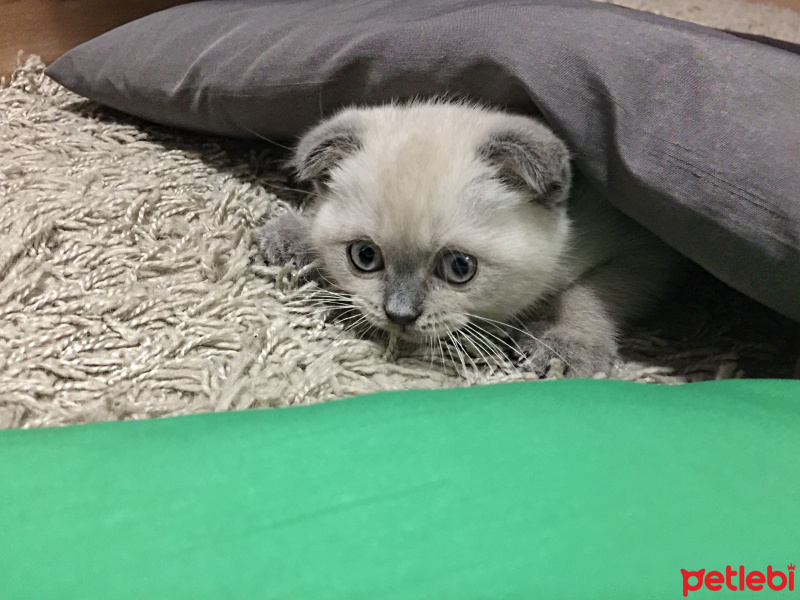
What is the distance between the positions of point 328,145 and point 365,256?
0.79 ft

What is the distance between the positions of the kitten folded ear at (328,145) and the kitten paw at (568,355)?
1.82 ft

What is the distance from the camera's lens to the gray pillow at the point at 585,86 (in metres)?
0.92

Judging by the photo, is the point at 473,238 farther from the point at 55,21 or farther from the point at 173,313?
the point at 55,21

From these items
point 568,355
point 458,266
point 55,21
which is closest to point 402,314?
point 458,266

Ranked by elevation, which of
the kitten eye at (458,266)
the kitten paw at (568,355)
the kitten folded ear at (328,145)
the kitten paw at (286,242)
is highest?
the kitten folded ear at (328,145)

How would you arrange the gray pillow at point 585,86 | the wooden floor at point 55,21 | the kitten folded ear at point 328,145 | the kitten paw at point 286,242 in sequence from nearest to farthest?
the gray pillow at point 585,86, the kitten folded ear at point 328,145, the kitten paw at point 286,242, the wooden floor at point 55,21

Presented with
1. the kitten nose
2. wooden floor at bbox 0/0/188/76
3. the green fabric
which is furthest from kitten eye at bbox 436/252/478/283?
wooden floor at bbox 0/0/188/76

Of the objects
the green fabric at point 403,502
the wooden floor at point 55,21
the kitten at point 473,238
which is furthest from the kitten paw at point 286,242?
the wooden floor at point 55,21

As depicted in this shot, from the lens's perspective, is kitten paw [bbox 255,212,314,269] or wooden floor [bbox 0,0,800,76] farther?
wooden floor [bbox 0,0,800,76]

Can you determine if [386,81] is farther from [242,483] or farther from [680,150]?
[242,483]

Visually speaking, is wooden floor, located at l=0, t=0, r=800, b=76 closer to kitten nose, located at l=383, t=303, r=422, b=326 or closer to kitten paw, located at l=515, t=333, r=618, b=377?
kitten nose, located at l=383, t=303, r=422, b=326

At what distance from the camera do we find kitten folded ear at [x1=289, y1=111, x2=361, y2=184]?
1.19 m

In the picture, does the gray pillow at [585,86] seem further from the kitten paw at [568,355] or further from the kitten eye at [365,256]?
the kitten eye at [365,256]

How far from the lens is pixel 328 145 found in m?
1.20
